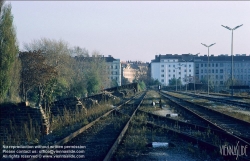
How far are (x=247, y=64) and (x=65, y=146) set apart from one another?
471 feet

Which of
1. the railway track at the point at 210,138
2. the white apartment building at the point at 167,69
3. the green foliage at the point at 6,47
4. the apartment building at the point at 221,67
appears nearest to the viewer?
the railway track at the point at 210,138

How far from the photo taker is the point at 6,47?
2273 cm

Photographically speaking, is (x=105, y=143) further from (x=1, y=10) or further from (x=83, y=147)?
(x=1, y=10)

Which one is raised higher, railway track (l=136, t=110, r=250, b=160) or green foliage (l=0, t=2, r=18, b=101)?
green foliage (l=0, t=2, r=18, b=101)

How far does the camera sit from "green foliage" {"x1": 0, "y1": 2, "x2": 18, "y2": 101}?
70.3 feet

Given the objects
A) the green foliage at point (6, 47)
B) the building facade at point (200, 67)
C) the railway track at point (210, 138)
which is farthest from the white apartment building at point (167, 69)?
the railway track at point (210, 138)

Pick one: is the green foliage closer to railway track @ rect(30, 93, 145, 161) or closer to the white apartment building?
railway track @ rect(30, 93, 145, 161)

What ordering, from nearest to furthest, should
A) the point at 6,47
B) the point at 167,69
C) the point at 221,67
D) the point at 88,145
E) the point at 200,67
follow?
the point at 88,145, the point at 6,47, the point at 221,67, the point at 200,67, the point at 167,69

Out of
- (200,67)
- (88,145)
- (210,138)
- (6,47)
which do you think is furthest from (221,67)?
(88,145)

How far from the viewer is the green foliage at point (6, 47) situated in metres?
21.4

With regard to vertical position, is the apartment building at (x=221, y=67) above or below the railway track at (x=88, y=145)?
above

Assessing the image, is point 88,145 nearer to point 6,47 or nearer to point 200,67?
point 6,47

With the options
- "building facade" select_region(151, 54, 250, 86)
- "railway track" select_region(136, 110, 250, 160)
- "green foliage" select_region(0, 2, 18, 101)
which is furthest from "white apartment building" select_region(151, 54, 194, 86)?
"railway track" select_region(136, 110, 250, 160)

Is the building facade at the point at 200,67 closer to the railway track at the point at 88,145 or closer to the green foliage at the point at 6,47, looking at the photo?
the green foliage at the point at 6,47
